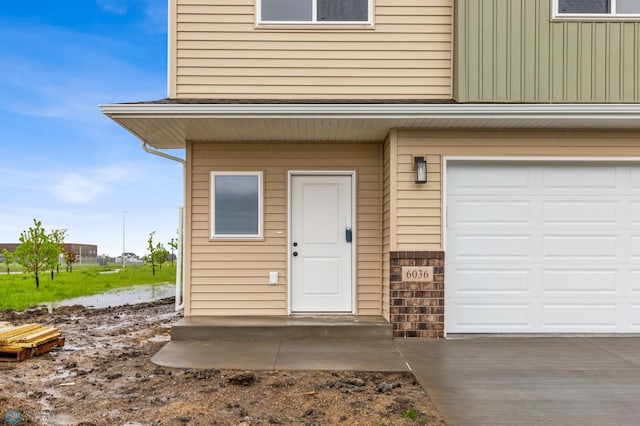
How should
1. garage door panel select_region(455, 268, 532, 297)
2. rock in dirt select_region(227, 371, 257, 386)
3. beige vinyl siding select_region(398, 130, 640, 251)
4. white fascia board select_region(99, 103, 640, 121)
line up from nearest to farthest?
rock in dirt select_region(227, 371, 257, 386) → white fascia board select_region(99, 103, 640, 121) → beige vinyl siding select_region(398, 130, 640, 251) → garage door panel select_region(455, 268, 532, 297)

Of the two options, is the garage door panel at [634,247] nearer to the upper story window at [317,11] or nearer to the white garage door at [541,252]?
the white garage door at [541,252]

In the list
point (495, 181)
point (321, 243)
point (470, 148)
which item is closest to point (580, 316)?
point (495, 181)

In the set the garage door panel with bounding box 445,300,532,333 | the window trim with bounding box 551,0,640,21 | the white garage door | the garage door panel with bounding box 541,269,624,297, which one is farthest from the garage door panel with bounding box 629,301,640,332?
the window trim with bounding box 551,0,640,21

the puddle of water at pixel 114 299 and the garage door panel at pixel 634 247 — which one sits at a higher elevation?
the garage door panel at pixel 634 247

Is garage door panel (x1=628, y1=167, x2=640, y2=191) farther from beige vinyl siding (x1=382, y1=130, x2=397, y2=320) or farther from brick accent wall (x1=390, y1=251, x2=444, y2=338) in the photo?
beige vinyl siding (x1=382, y1=130, x2=397, y2=320)

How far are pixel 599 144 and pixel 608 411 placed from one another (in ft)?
11.6

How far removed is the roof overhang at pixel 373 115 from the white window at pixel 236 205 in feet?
2.92

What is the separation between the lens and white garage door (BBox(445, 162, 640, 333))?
5852 mm

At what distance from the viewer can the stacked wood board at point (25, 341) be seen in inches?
192

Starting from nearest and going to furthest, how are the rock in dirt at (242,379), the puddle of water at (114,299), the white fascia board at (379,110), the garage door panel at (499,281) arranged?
the rock in dirt at (242,379)
the white fascia board at (379,110)
the garage door panel at (499,281)
the puddle of water at (114,299)

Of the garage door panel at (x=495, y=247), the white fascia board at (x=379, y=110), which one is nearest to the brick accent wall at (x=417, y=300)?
the garage door panel at (x=495, y=247)

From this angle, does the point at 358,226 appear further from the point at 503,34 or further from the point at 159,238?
the point at 159,238

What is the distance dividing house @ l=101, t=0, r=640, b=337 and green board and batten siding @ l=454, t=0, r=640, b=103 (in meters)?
0.02

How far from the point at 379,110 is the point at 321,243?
2.00 meters
